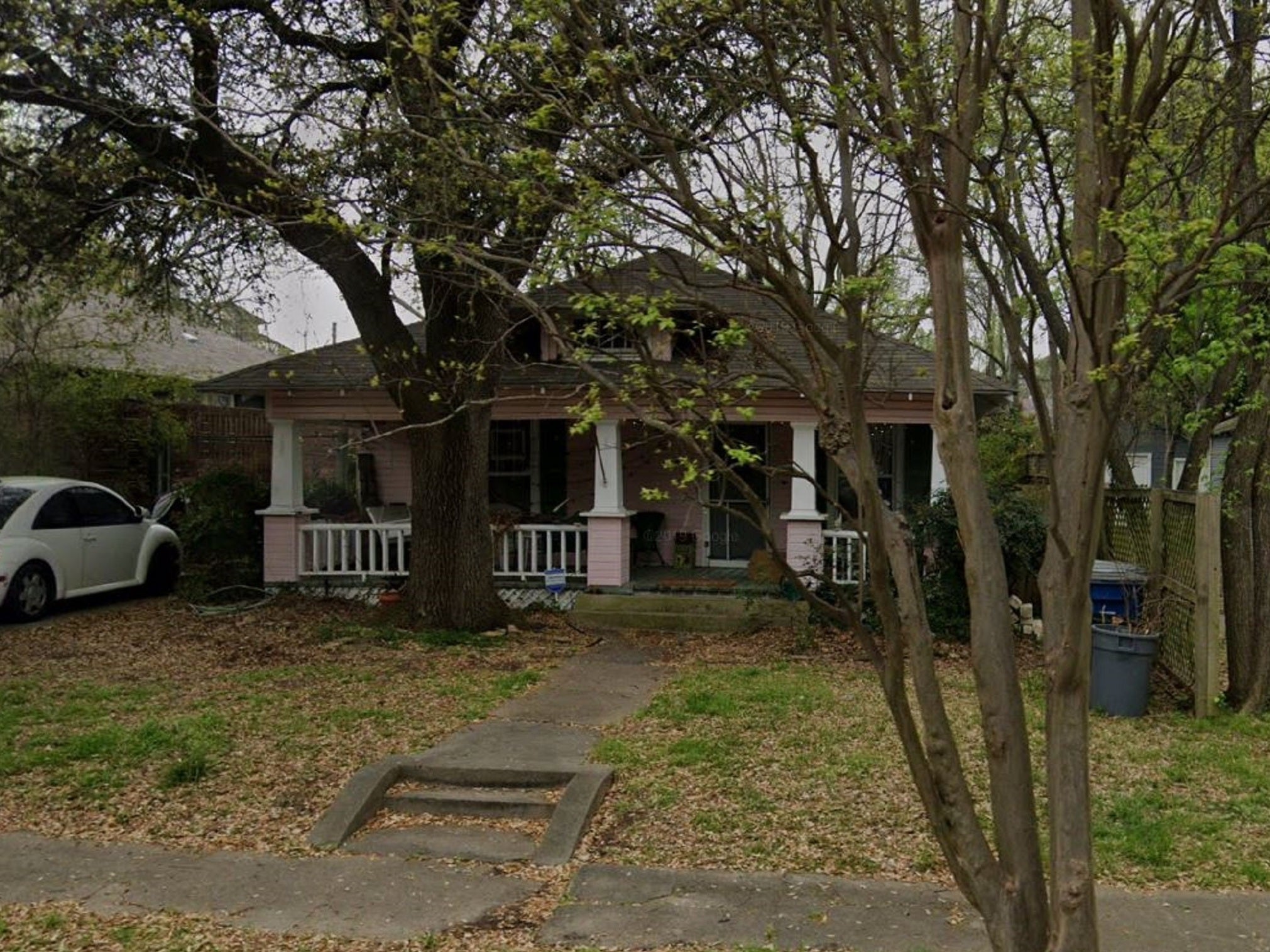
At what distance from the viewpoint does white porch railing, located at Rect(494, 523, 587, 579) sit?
13000mm

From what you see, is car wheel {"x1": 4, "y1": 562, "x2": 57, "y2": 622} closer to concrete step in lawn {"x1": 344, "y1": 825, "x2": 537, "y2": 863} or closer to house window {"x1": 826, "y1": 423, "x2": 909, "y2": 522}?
concrete step in lawn {"x1": 344, "y1": 825, "x2": 537, "y2": 863}

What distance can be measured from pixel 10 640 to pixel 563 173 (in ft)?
32.2

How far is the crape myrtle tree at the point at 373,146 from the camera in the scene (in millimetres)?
4539

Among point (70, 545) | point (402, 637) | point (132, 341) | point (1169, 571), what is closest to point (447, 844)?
point (402, 637)

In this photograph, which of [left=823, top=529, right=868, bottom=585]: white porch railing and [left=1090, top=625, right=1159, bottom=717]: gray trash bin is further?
[left=823, top=529, right=868, bottom=585]: white porch railing

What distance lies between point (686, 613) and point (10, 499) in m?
7.77

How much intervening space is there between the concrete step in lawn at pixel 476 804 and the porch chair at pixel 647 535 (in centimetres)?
881

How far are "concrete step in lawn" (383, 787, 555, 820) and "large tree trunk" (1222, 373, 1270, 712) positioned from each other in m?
5.59

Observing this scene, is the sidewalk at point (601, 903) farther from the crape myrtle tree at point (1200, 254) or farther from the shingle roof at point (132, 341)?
the shingle roof at point (132, 341)

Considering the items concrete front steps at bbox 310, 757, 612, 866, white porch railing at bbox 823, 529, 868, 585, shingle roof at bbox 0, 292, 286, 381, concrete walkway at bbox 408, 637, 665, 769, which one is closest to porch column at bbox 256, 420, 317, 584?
shingle roof at bbox 0, 292, 286, 381

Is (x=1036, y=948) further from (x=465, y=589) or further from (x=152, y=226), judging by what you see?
(x=152, y=226)

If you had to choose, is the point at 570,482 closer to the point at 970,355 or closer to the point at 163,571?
the point at 163,571

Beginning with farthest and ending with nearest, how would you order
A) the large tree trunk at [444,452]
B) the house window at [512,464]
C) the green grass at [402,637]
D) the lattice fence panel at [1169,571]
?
the house window at [512,464] < the green grass at [402,637] < the large tree trunk at [444,452] < the lattice fence panel at [1169,571]

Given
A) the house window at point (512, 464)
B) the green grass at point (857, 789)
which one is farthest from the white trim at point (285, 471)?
the green grass at point (857, 789)
